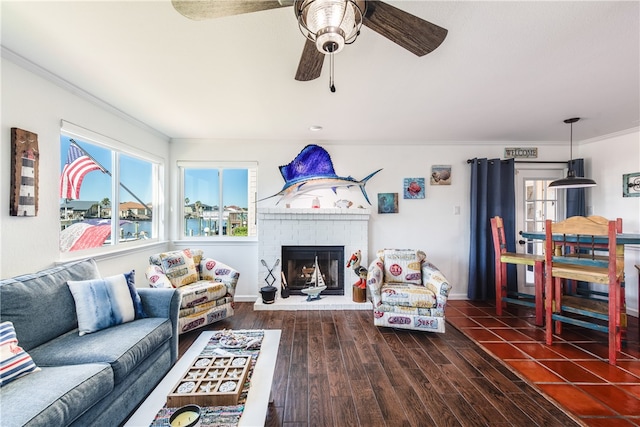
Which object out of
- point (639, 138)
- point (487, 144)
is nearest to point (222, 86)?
point (487, 144)

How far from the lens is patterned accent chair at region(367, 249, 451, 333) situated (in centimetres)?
275

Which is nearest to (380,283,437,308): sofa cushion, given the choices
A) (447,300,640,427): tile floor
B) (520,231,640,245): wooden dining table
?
(447,300,640,427): tile floor

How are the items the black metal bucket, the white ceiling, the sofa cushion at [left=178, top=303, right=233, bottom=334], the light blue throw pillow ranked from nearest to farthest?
the white ceiling → the light blue throw pillow → the sofa cushion at [left=178, top=303, right=233, bottom=334] → the black metal bucket

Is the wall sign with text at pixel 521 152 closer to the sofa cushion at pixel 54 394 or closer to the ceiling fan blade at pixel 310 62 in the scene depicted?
the ceiling fan blade at pixel 310 62

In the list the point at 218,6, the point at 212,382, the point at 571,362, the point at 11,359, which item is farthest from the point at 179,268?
the point at 571,362

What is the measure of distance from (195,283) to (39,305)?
1.47 metres

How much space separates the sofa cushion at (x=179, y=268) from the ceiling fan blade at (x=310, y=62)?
8.10ft

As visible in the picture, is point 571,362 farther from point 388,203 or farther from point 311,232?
point 311,232

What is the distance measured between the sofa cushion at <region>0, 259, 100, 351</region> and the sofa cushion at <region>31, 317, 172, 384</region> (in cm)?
7

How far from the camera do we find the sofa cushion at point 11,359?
128cm

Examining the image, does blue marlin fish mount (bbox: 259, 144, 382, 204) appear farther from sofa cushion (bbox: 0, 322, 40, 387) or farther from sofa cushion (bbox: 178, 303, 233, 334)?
sofa cushion (bbox: 0, 322, 40, 387)

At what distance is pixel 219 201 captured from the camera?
405 cm

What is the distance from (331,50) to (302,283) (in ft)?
11.2

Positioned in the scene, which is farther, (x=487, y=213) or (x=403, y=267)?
(x=487, y=213)
